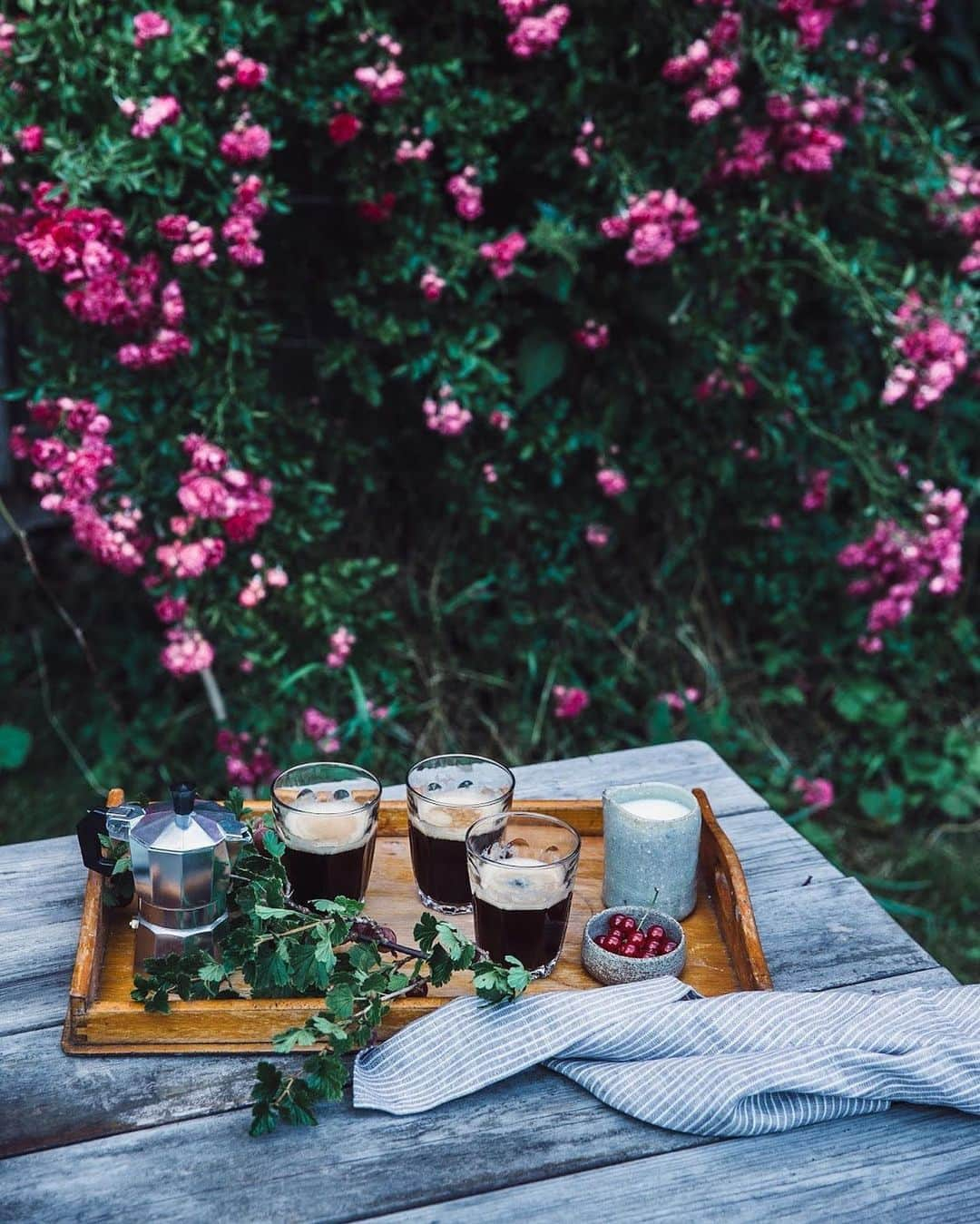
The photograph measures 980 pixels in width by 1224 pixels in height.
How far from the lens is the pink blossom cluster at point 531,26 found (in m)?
2.35

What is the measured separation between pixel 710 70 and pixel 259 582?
52.6 inches

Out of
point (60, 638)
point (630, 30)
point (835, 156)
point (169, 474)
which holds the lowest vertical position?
point (60, 638)

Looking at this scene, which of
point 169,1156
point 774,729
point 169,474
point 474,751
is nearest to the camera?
point 169,1156

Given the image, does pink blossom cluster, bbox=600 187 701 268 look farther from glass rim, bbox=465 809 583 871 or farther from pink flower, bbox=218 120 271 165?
glass rim, bbox=465 809 583 871

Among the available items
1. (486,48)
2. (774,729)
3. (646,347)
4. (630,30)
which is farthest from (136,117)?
(774,729)

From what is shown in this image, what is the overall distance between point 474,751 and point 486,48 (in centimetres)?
158

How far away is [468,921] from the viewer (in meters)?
1.40

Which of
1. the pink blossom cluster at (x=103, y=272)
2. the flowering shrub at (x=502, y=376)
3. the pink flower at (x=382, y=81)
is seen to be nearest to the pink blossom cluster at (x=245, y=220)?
the flowering shrub at (x=502, y=376)

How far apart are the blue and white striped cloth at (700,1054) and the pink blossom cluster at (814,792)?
1752 millimetres

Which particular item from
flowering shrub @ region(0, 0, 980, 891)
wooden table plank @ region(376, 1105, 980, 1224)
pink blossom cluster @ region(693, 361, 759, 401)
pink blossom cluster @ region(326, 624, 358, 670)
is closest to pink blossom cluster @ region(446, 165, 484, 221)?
flowering shrub @ region(0, 0, 980, 891)

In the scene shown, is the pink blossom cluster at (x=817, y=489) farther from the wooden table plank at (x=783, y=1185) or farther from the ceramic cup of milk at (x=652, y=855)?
the wooden table plank at (x=783, y=1185)

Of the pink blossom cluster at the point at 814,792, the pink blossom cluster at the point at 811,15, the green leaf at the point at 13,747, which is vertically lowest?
the green leaf at the point at 13,747

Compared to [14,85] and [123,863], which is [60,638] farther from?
[123,863]

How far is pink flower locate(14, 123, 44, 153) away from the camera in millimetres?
2189
